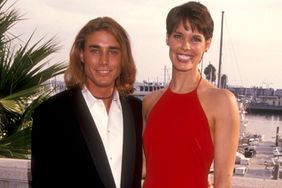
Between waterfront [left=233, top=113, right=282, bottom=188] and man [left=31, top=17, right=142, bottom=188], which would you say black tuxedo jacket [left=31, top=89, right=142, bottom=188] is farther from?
waterfront [left=233, top=113, right=282, bottom=188]

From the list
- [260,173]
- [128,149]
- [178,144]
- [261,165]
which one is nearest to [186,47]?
[178,144]

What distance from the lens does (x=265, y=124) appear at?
3740 inches

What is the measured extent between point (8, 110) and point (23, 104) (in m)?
0.23

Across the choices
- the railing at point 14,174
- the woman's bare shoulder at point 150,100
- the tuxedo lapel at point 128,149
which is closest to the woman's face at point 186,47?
the woman's bare shoulder at point 150,100

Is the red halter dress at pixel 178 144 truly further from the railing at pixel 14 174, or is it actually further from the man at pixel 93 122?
the railing at pixel 14 174

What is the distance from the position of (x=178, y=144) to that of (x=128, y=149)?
29cm

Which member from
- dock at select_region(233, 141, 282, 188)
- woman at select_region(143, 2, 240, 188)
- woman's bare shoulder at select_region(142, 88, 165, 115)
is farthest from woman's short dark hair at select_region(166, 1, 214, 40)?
dock at select_region(233, 141, 282, 188)

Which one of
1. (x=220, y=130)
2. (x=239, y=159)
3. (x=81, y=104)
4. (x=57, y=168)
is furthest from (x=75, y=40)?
(x=239, y=159)

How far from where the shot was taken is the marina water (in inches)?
3135

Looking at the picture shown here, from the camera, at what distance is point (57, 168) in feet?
8.30

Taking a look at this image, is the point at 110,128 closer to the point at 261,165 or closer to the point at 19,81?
the point at 19,81

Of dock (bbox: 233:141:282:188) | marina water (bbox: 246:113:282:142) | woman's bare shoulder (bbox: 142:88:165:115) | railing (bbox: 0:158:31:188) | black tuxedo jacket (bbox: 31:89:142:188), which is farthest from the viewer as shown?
marina water (bbox: 246:113:282:142)

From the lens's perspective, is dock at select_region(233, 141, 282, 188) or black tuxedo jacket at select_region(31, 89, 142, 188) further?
dock at select_region(233, 141, 282, 188)

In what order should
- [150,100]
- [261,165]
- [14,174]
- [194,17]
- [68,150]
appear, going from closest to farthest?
[68,150] → [194,17] → [150,100] → [14,174] → [261,165]
